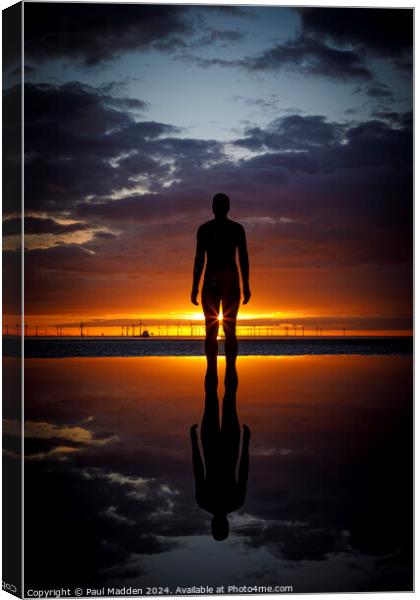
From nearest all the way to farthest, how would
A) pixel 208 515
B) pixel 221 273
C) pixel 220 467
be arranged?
pixel 208 515
pixel 220 467
pixel 221 273

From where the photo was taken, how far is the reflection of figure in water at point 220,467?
220 inches

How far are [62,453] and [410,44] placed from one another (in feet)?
14.8

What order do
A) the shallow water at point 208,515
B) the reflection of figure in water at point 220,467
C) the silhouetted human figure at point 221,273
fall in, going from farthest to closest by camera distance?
the silhouetted human figure at point 221,273, the reflection of figure in water at point 220,467, the shallow water at point 208,515

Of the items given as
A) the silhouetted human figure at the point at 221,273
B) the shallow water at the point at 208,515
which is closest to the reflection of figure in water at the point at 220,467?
the shallow water at the point at 208,515

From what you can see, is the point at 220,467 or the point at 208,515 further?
the point at 220,467

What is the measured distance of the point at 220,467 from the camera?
20.0ft

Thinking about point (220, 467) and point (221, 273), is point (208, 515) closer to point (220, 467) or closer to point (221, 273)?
point (220, 467)

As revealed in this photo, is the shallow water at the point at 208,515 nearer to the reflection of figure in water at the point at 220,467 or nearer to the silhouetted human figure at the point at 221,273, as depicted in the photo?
the reflection of figure in water at the point at 220,467

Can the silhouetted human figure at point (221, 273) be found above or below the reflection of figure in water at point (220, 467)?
above

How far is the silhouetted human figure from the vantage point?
849 centimetres

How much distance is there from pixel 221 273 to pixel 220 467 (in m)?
2.96

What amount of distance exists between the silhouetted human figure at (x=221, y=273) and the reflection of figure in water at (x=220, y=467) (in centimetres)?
98

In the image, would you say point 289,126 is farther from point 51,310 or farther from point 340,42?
point 51,310

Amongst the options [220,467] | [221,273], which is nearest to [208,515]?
[220,467]
